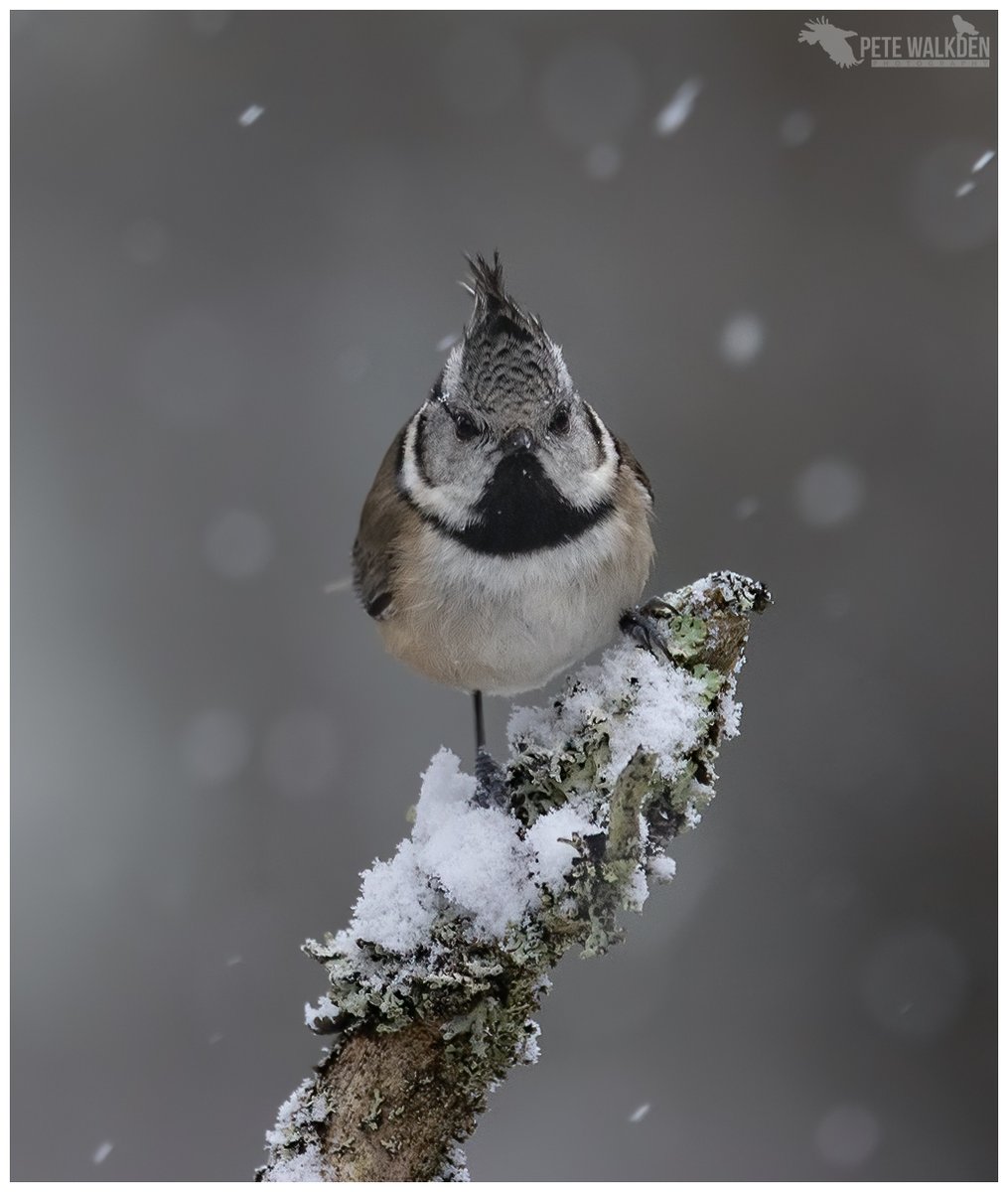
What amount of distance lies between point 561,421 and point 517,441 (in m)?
0.12

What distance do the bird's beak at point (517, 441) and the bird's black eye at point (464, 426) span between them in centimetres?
8

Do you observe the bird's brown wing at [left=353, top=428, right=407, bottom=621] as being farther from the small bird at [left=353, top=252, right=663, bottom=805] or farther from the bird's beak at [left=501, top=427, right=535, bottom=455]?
the bird's beak at [left=501, top=427, right=535, bottom=455]

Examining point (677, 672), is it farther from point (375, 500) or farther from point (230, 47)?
point (230, 47)

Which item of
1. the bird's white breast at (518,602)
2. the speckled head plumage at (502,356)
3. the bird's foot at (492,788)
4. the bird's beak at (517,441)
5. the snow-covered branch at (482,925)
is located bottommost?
the snow-covered branch at (482,925)

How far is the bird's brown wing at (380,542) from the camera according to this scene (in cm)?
267

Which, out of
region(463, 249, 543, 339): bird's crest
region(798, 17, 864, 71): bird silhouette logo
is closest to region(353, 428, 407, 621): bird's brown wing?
region(463, 249, 543, 339): bird's crest

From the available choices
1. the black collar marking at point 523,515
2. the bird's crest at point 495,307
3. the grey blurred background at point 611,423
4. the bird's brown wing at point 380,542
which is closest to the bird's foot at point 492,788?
the black collar marking at point 523,515

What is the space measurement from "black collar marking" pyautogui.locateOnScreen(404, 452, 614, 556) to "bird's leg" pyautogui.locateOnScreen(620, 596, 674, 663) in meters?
0.21

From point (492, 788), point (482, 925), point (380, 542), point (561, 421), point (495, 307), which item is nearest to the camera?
point (482, 925)

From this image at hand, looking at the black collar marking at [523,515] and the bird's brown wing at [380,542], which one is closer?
the black collar marking at [523,515]

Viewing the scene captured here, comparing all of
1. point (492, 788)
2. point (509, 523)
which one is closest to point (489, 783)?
point (492, 788)

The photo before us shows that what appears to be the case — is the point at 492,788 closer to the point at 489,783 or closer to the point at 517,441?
the point at 489,783

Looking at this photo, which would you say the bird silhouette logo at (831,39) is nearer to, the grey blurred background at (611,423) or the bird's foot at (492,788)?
the grey blurred background at (611,423)

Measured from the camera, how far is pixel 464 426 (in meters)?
2.37
